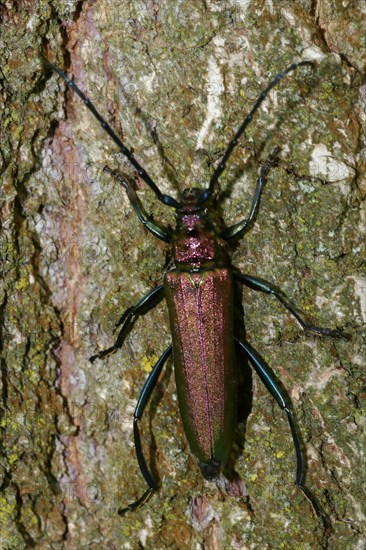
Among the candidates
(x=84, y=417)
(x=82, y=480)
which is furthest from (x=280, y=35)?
(x=82, y=480)

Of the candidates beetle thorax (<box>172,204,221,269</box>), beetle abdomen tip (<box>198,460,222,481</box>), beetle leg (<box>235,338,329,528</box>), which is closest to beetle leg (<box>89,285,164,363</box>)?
beetle thorax (<box>172,204,221,269</box>)

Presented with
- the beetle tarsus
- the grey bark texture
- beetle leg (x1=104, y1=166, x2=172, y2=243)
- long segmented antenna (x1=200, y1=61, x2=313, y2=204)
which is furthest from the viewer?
the beetle tarsus

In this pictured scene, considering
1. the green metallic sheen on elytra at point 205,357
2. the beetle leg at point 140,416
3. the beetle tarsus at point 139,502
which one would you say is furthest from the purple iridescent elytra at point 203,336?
the beetle tarsus at point 139,502

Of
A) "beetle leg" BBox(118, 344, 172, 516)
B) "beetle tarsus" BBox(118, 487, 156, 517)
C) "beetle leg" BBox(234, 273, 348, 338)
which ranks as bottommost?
"beetle tarsus" BBox(118, 487, 156, 517)

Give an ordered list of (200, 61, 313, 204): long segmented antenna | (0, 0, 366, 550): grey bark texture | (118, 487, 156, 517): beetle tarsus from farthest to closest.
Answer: (118, 487, 156, 517): beetle tarsus < (0, 0, 366, 550): grey bark texture < (200, 61, 313, 204): long segmented antenna

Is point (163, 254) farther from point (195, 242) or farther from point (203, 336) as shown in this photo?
point (203, 336)

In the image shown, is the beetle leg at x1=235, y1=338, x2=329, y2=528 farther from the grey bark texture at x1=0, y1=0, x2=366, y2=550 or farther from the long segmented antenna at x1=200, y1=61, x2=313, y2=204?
the long segmented antenna at x1=200, y1=61, x2=313, y2=204

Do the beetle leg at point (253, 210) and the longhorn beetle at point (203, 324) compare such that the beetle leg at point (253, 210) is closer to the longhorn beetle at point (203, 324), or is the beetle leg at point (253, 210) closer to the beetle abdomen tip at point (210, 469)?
the longhorn beetle at point (203, 324)
